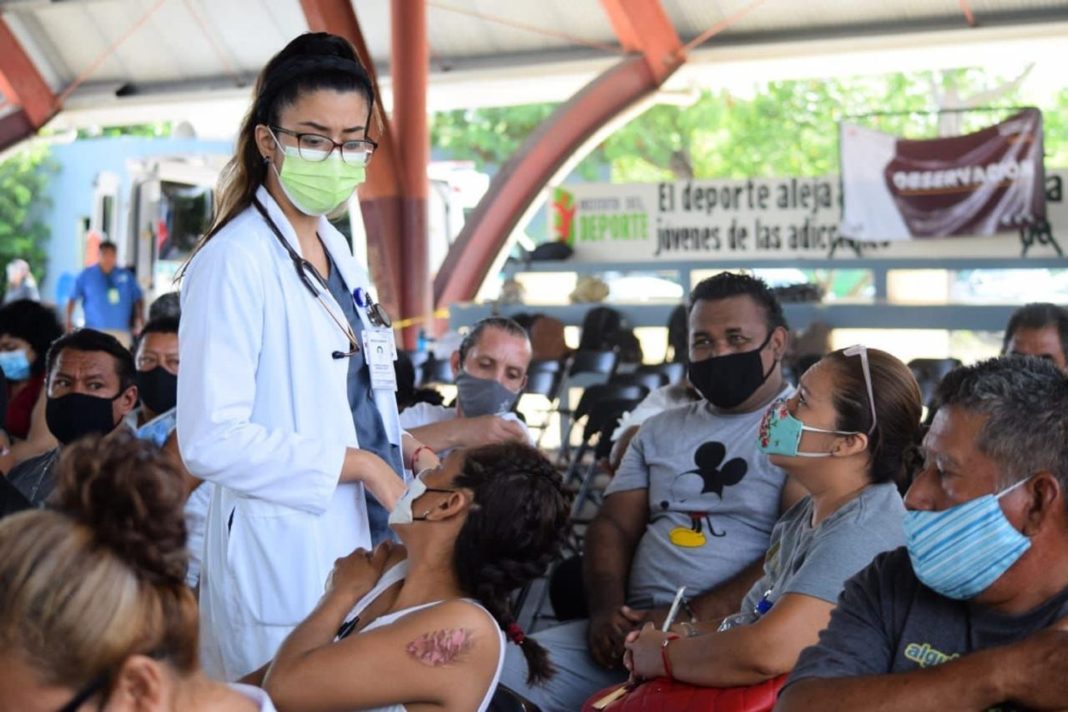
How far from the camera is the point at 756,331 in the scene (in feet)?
13.2

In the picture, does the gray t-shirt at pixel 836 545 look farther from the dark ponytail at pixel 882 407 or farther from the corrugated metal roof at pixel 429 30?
the corrugated metal roof at pixel 429 30

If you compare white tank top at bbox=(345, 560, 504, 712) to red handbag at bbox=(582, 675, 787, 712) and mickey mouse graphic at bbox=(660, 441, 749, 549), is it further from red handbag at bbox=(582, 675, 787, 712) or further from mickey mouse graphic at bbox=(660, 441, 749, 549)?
mickey mouse graphic at bbox=(660, 441, 749, 549)

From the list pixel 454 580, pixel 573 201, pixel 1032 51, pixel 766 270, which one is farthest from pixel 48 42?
pixel 454 580

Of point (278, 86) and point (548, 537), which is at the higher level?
point (278, 86)

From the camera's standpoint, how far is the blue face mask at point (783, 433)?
3.04 meters

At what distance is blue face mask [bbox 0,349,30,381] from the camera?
5277mm

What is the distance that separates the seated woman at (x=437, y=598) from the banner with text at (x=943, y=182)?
10.0m

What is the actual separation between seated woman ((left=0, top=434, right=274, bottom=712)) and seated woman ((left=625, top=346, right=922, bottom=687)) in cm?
150

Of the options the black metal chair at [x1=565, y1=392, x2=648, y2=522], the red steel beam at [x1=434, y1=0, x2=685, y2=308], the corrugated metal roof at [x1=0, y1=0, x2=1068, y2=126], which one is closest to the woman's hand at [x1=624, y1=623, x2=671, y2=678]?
the black metal chair at [x1=565, y1=392, x2=648, y2=522]

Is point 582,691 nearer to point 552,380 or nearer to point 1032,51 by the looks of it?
point 552,380

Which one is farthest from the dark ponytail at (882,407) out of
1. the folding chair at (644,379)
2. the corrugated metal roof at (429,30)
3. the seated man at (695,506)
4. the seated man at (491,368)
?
the corrugated metal roof at (429,30)

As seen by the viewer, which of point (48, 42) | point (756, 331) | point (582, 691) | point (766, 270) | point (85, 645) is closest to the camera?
point (85, 645)

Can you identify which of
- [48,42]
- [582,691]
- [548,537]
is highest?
[48,42]

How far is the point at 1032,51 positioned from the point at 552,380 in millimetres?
6850
